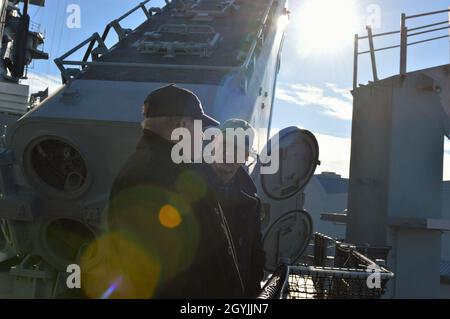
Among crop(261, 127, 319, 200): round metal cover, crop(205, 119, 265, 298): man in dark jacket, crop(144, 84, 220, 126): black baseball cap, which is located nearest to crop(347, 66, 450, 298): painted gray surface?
crop(261, 127, 319, 200): round metal cover

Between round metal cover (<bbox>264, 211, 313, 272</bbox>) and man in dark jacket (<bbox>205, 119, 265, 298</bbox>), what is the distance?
2.29 meters

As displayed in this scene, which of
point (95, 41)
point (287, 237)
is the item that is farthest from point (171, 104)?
point (95, 41)

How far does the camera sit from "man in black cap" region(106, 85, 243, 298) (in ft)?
5.60

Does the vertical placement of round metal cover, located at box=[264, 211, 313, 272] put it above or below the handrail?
below

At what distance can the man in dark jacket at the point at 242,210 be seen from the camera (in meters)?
2.42

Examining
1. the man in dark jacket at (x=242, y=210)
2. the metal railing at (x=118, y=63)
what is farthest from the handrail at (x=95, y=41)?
the man in dark jacket at (x=242, y=210)

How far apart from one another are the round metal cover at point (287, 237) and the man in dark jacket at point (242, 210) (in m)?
2.29

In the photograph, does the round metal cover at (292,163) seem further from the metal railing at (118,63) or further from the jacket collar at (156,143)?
the jacket collar at (156,143)

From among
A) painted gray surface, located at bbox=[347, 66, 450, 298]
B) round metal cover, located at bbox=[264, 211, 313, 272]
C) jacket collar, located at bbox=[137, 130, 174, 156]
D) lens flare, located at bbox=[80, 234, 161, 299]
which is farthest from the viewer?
painted gray surface, located at bbox=[347, 66, 450, 298]

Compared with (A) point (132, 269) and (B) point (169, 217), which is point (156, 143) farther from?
(A) point (132, 269)

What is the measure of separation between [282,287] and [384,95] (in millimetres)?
5544

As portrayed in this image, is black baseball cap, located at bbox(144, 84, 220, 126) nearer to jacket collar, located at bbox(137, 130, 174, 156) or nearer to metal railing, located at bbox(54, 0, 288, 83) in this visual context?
jacket collar, located at bbox(137, 130, 174, 156)

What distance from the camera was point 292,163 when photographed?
16.0 ft

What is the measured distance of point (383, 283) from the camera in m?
3.21
